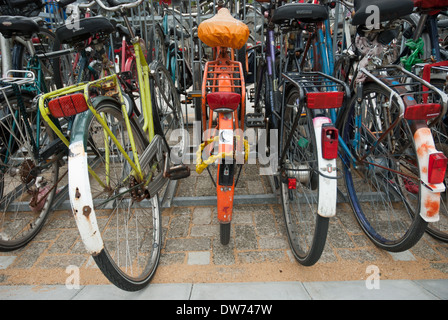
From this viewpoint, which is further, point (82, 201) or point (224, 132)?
point (224, 132)

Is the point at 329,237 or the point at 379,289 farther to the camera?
the point at 329,237

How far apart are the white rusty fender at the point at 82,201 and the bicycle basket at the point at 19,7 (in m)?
2.07

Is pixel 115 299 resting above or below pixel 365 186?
below

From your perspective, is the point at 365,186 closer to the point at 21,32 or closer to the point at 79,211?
the point at 79,211

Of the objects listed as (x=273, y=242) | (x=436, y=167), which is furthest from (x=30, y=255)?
(x=436, y=167)

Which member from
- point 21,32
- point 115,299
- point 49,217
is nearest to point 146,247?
point 115,299

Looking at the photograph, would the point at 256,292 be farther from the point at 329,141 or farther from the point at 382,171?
the point at 382,171

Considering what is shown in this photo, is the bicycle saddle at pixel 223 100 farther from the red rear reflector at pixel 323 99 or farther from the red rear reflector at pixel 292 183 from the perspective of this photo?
the red rear reflector at pixel 292 183

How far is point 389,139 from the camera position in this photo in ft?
7.09

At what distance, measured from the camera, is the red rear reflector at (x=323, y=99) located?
1.75 metres

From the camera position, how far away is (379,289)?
1.84m

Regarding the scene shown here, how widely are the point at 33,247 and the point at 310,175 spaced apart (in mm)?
2444

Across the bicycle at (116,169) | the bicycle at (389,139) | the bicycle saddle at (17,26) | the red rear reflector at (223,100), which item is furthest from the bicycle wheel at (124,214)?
the bicycle at (389,139)

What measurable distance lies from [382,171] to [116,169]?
225cm
